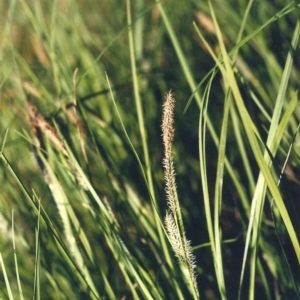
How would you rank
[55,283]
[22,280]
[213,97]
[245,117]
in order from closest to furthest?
[245,117] < [55,283] < [22,280] < [213,97]

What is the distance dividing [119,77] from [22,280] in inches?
14.5

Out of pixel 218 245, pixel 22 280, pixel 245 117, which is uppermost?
pixel 245 117

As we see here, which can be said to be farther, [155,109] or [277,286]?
[155,109]

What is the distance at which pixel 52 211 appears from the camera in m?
0.68

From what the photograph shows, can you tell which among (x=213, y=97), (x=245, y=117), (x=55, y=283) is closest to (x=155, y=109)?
(x=213, y=97)

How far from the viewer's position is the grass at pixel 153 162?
1.36ft

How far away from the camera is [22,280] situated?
0.63m

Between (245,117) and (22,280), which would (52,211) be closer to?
(22,280)

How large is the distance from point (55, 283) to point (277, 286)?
0.24 meters

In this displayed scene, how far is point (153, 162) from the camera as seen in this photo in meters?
0.71

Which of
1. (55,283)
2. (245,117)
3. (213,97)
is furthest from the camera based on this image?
(213,97)

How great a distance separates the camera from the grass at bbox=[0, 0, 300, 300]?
42 centimetres

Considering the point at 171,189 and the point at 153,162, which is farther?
the point at 153,162

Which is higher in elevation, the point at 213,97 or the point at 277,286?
the point at 213,97
